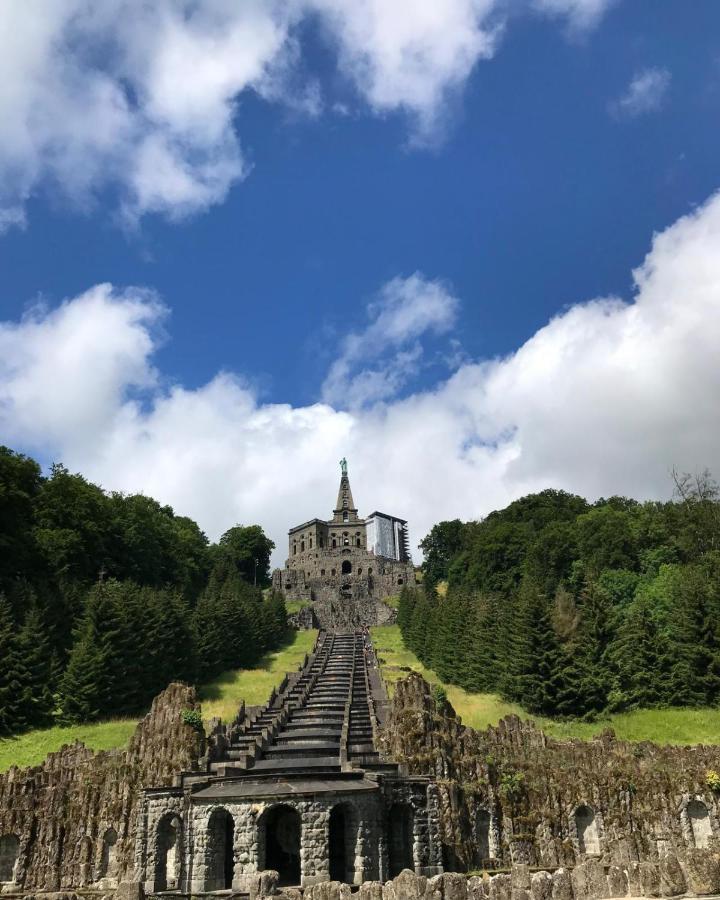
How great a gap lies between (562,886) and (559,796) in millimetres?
19706

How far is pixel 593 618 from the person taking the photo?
5647 cm

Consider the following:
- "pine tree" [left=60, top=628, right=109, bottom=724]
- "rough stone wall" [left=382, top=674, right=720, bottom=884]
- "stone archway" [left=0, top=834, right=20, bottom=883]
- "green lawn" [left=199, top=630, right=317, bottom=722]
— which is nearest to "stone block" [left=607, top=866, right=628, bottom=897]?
"rough stone wall" [left=382, top=674, right=720, bottom=884]

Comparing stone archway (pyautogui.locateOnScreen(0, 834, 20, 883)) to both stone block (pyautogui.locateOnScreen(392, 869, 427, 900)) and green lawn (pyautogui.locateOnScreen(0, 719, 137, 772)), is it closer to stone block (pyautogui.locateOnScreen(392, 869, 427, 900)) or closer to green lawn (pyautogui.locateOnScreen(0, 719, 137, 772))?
green lawn (pyautogui.locateOnScreen(0, 719, 137, 772))

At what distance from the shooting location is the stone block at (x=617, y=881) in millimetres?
18953

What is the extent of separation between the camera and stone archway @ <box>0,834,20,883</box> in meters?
35.0

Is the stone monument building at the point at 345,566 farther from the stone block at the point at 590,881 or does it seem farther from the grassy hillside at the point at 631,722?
the stone block at the point at 590,881

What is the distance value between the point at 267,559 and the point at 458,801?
130317mm

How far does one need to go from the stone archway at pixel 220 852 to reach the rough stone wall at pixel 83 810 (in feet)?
15.0

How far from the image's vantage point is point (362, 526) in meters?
173

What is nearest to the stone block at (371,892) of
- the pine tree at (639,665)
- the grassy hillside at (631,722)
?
the grassy hillside at (631,722)

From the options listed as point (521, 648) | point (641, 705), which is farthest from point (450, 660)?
point (641, 705)

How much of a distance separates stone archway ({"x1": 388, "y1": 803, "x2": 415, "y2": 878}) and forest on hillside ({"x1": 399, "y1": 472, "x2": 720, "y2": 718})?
2202cm

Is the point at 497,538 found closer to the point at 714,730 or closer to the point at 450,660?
the point at 450,660

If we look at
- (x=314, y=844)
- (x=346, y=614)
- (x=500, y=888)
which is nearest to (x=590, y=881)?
(x=500, y=888)
